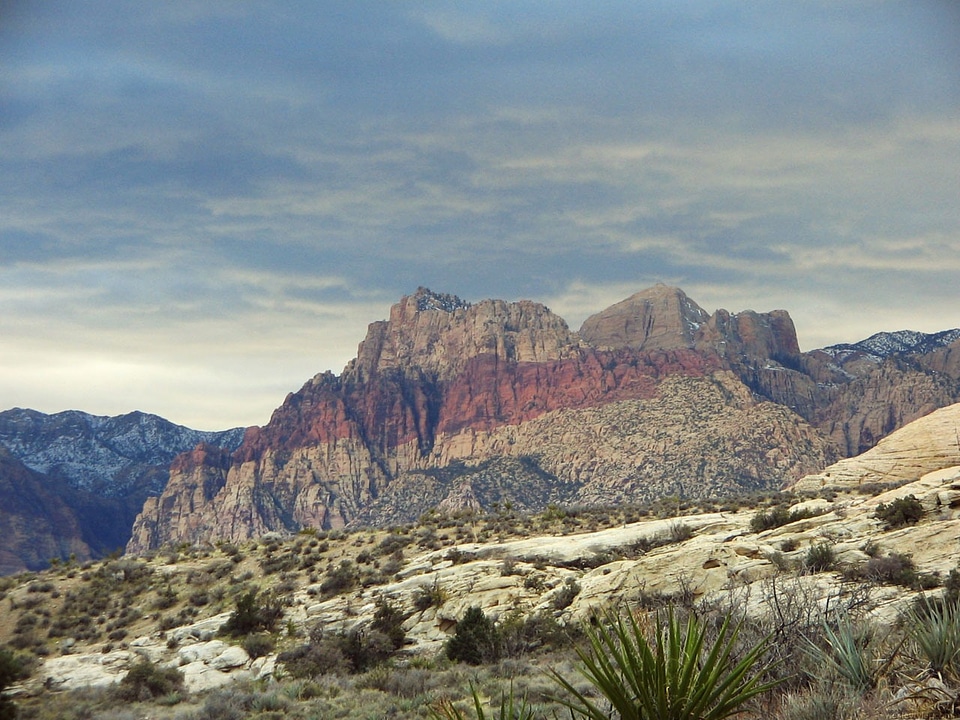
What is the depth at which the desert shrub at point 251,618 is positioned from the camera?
2509 centimetres

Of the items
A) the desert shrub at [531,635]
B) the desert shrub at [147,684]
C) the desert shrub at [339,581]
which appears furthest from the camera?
the desert shrub at [339,581]

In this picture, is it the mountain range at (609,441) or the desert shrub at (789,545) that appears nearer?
the desert shrub at (789,545)

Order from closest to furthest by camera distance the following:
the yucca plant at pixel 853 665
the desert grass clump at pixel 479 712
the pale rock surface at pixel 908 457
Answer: the desert grass clump at pixel 479 712 → the yucca plant at pixel 853 665 → the pale rock surface at pixel 908 457

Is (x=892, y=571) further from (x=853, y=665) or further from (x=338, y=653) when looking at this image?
(x=338, y=653)

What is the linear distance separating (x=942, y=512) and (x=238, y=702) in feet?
65.5

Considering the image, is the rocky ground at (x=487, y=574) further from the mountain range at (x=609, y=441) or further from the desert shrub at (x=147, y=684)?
the mountain range at (x=609, y=441)

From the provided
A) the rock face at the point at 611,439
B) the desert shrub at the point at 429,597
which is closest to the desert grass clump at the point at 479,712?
the desert shrub at the point at 429,597

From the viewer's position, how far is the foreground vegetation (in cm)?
651

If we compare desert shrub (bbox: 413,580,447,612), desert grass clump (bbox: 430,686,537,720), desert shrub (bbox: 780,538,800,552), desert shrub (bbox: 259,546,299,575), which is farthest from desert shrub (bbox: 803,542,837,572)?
desert shrub (bbox: 259,546,299,575)

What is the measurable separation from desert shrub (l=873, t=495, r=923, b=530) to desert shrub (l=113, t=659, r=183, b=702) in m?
20.5

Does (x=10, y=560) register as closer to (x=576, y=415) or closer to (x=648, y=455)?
(x=576, y=415)

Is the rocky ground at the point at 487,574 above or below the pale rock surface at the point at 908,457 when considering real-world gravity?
below

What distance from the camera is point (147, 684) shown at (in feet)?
63.7

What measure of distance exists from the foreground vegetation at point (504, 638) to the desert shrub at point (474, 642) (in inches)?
1.8
